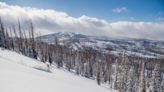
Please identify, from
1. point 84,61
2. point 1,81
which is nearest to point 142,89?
point 84,61

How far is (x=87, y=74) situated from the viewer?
309 ft

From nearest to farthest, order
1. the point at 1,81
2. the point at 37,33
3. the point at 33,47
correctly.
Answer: the point at 1,81 < the point at 33,47 < the point at 37,33

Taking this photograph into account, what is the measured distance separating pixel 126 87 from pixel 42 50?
1615 inches

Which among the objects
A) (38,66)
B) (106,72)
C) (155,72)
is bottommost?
(106,72)

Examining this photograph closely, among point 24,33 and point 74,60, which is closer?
point 24,33

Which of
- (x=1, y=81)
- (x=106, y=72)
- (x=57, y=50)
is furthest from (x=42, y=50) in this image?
(x=1, y=81)

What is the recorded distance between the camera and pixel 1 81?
20.2 m

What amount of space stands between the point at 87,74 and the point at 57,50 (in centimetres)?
2143

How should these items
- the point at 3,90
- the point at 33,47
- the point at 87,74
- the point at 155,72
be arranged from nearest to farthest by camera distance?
the point at 3,90 < the point at 155,72 < the point at 33,47 < the point at 87,74

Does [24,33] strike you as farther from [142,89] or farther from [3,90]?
[3,90]

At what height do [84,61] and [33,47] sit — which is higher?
[33,47]

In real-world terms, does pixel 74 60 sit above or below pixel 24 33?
below

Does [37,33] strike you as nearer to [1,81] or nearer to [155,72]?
[155,72]

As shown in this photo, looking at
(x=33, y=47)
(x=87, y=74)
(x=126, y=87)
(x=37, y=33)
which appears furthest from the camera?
(x=87, y=74)
